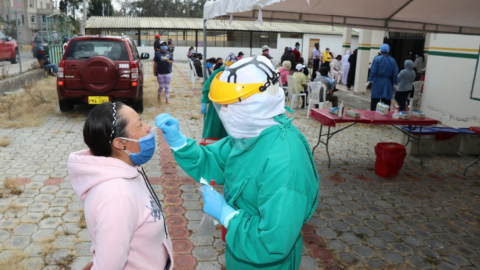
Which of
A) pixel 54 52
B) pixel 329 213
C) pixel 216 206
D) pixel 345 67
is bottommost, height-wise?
pixel 329 213

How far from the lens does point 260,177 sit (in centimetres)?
174

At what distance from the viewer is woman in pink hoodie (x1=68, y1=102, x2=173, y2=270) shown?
1.49 meters

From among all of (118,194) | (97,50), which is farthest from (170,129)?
(97,50)

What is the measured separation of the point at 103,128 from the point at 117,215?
424 mm

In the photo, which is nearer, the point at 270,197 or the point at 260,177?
the point at 270,197

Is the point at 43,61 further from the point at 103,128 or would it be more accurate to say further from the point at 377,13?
the point at 103,128

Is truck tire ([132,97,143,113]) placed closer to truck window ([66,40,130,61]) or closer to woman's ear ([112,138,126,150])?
truck window ([66,40,130,61])

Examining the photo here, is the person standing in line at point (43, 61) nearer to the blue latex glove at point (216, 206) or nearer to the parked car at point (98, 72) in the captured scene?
the parked car at point (98, 72)

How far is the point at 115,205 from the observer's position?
4.93 ft

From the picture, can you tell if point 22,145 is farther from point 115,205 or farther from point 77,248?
point 115,205

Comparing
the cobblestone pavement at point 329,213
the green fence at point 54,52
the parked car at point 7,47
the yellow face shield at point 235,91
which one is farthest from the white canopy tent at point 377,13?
the green fence at point 54,52

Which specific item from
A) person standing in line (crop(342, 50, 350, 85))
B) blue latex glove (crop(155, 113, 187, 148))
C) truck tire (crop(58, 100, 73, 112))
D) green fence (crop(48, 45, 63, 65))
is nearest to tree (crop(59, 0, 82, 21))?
green fence (crop(48, 45, 63, 65))

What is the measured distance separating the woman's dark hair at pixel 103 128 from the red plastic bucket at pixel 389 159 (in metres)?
4.76

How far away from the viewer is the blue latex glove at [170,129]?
215cm
